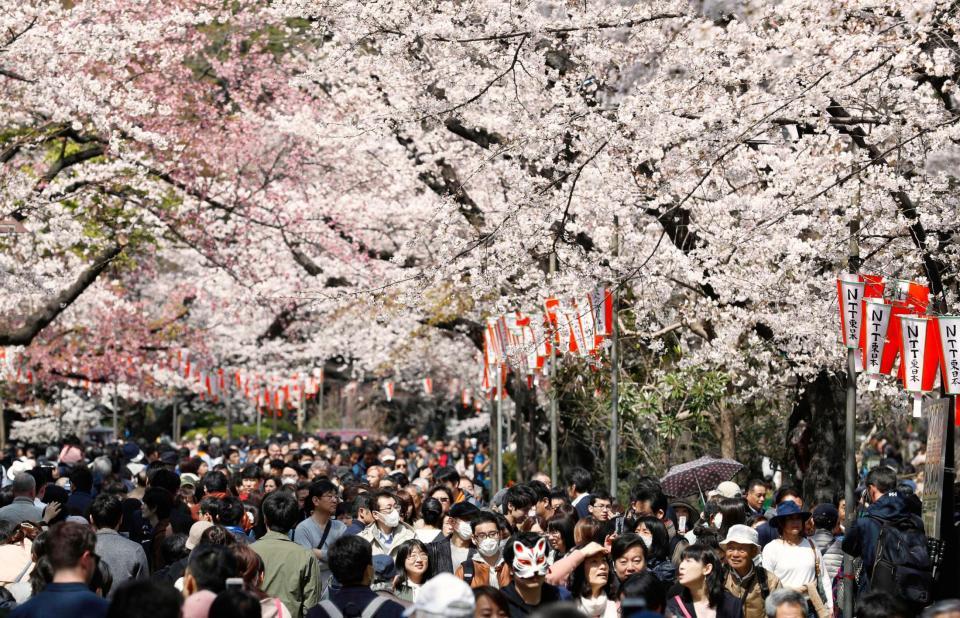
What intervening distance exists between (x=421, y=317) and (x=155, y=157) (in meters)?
5.49

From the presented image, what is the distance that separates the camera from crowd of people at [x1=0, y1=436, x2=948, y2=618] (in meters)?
5.50

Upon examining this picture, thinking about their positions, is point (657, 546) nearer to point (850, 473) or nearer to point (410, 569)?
point (410, 569)

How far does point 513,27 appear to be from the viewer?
11.0 m

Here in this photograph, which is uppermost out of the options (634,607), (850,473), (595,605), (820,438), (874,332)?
(874,332)

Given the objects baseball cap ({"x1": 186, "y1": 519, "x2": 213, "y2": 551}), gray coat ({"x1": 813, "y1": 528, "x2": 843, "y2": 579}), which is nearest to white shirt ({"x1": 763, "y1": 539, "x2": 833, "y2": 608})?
gray coat ({"x1": 813, "y1": 528, "x2": 843, "y2": 579})

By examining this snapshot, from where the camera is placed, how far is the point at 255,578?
661 cm

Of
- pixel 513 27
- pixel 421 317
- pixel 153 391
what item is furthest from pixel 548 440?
pixel 153 391

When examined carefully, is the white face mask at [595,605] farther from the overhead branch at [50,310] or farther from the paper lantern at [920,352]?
the overhead branch at [50,310]

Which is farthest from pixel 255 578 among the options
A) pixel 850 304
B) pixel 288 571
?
pixel 850 304

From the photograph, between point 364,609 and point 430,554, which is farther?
point 430,554

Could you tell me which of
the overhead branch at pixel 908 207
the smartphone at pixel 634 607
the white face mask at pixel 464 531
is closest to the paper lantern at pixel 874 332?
the overhead branch at pixel 908 207

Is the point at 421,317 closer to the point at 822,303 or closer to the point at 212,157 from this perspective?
the point at 212,157

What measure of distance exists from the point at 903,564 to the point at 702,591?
215 centimetres

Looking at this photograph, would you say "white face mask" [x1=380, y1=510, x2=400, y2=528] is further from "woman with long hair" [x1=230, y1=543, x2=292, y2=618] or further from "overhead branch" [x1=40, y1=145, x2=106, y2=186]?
"overhead branch" [x1=40, y1=145, x2=106, y2=186]
